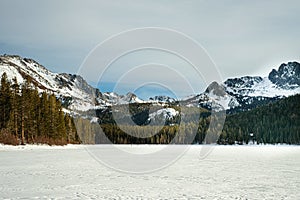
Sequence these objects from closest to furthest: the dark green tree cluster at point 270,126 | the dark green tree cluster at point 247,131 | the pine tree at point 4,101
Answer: the pine tree at point 4,101 < the dark green tree cluster at point 270,126 < the dark green tree cluster at point 247,131

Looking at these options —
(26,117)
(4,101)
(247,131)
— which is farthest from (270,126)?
(4,101)

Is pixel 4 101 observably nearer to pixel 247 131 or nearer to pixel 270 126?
pixel 270 126

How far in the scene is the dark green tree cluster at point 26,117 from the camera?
60.6m

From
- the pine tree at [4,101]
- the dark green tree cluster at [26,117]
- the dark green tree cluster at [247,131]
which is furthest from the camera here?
the dark green tree cluster at [247,131]

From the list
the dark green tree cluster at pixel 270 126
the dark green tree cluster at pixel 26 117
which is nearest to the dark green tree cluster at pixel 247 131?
the dark green tree cluster at pixel 270 126

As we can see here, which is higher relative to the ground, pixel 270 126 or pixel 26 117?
pixel 270 126

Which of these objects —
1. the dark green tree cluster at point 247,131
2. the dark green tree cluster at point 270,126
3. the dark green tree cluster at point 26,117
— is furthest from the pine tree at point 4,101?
the dark green tree cluster at point 270,126

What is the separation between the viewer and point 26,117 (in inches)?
2544

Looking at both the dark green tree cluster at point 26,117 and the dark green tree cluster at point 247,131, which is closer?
the dark green tree cluster at point 26,117

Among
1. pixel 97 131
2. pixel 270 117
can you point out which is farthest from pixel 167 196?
pixel 270 117

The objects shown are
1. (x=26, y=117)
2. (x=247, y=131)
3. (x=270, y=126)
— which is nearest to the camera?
(x=26, y=117)

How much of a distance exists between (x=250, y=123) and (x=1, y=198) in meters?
182

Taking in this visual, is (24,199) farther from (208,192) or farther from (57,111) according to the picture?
(57,111)

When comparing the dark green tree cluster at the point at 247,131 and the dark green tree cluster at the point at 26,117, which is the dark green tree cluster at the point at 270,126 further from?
the dark green tree cluster at the point at 26,117
